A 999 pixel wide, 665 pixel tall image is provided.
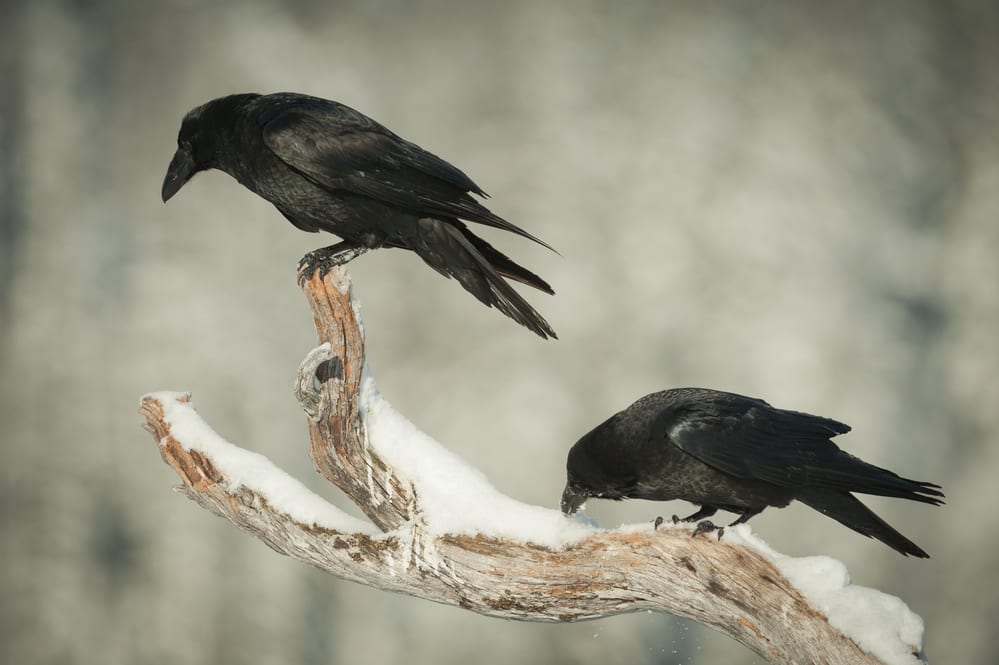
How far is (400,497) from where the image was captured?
2969 mm

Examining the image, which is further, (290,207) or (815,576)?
(290,207)

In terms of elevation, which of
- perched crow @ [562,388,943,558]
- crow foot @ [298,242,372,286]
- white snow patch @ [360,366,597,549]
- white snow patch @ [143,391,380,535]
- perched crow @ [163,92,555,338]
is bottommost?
white snow patch @ [143,391,380,535]

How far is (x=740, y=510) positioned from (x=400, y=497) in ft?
3.40

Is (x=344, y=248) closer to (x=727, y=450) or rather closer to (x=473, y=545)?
(x=473, y=545)

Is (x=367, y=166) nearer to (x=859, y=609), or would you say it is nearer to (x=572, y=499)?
(x=572, y=499)

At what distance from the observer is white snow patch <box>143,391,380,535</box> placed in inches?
117

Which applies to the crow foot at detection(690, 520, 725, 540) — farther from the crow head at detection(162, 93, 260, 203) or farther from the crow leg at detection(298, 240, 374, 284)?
the crow head at detection(162, 93, 260, 203)

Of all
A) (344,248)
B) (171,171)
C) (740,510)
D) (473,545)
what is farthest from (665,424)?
(171,171)

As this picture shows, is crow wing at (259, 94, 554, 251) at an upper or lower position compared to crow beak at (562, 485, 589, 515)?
upper

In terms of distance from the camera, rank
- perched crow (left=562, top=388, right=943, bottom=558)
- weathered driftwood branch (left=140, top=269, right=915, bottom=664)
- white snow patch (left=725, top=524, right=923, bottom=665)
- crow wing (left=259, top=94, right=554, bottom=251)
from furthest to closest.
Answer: crow wing (left=259, top=94, right=554, bottom=251) < perched crow (left=562, top=388, right=943, bottom=558) < weathered driftwood branch (left=140, top=269, right=915, bottom=664) < white snow patch (left=725, top=524, right=923, bottom=665)

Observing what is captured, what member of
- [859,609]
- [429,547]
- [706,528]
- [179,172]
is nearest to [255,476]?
[429,547]

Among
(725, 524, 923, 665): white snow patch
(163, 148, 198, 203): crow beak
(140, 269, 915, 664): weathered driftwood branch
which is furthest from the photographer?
(163, 148, 198, 203): crow beak

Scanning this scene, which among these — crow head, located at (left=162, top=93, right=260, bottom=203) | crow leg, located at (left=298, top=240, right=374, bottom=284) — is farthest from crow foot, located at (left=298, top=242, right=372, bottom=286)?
crow head, located at (left=162, top=93, right=260, bottom=203)

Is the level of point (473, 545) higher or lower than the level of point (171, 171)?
lower
